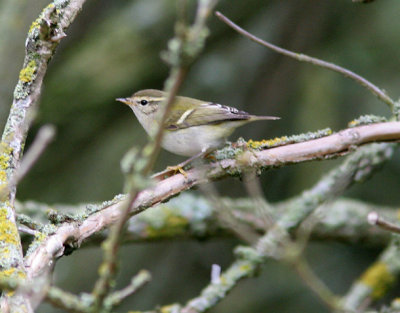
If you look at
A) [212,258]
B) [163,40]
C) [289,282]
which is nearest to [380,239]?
[289,282]

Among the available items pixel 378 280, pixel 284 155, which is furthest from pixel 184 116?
pixel 378 280

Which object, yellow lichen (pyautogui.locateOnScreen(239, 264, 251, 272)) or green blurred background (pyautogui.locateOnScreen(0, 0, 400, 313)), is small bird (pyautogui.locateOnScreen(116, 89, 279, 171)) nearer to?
yellow lichen (pyautogui.locateOnScreen(239, 264, 251, 272))

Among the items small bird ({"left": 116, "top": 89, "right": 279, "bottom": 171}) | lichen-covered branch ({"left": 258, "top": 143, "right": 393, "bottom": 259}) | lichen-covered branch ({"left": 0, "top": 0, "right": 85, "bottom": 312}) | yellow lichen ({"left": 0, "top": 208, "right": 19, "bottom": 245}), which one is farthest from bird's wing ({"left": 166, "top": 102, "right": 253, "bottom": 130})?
yellow lichen ({"left": 0, "top": 208, "right": 19, "bottom": 245})

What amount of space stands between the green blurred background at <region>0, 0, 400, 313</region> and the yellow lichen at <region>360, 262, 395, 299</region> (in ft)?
3.55

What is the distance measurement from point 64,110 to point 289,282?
2412mm

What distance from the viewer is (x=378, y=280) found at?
149 inches

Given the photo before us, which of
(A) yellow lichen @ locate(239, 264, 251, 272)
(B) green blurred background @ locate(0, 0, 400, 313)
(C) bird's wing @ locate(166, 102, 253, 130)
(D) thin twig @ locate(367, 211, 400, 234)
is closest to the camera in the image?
(D) thin twig @ locate(367, 211, 400, 234)

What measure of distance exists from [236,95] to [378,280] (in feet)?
7.18

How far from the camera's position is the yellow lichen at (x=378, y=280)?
3.79 meters

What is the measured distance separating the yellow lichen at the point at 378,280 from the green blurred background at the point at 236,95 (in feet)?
3.55

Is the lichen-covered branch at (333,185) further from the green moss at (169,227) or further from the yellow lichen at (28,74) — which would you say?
the yellow lichen at (28,74)

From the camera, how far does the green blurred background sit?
496 cm

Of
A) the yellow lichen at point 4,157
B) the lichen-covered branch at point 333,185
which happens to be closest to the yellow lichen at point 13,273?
the yellow lichen at point 4,157

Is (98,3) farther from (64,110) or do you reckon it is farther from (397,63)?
(397,63)
